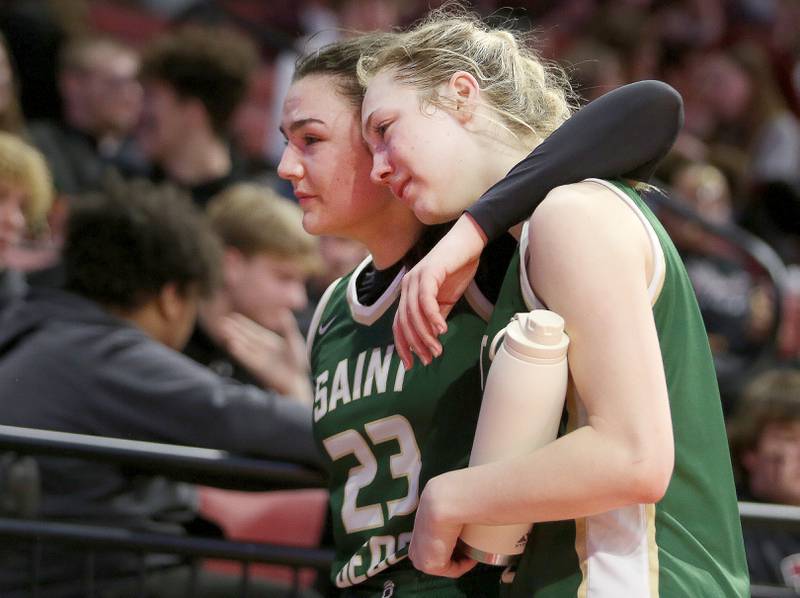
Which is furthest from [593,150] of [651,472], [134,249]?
[134,249]

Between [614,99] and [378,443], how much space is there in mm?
613

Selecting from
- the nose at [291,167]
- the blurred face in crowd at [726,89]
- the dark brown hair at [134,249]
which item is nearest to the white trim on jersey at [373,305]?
the nose at [291,167]

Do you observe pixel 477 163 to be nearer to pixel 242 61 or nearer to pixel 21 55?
pixel 242 61

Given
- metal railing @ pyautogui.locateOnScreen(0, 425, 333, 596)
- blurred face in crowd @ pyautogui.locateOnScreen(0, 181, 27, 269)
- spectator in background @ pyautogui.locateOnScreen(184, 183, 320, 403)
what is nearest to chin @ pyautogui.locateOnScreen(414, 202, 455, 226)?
metal railing @ pyautogui.locateOnScreen(0, 425, 333, 596)

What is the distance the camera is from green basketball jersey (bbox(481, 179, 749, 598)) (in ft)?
4.83

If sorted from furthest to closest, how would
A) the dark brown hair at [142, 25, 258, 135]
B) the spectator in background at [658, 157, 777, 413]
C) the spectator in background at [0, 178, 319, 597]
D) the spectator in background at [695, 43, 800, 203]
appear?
the spectator in background at [695, 43, 800, 203]
the spectator in background at [658, 157, 777, 413]
the dark brown hair at [142, 25, 258, 135]
the spectator in background at [0, 178, 319, 597]

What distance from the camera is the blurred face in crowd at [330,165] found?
1.89 metres

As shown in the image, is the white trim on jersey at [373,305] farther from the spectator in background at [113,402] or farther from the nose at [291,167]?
the spectator in background at [113,402]

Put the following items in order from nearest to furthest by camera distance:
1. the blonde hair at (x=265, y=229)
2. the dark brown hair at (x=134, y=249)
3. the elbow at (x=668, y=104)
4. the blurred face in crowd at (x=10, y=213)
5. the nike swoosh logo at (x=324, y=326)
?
the elbow at (x=668, y=104) → the nike swoosh logo at (x=324, y=326) → the dark brown hair at (x=134, y=249) → the blurred face in crowd at (x=10, y=213) → the blonde hair at (x=265, y=229)

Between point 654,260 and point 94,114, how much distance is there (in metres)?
4.39

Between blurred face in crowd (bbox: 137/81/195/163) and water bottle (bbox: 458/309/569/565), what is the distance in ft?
12.3

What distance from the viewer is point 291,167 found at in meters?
1.91

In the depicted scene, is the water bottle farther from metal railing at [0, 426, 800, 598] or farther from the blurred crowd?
metal railing at [0, 426, 800, 598]

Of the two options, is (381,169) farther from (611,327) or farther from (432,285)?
(611,327)
